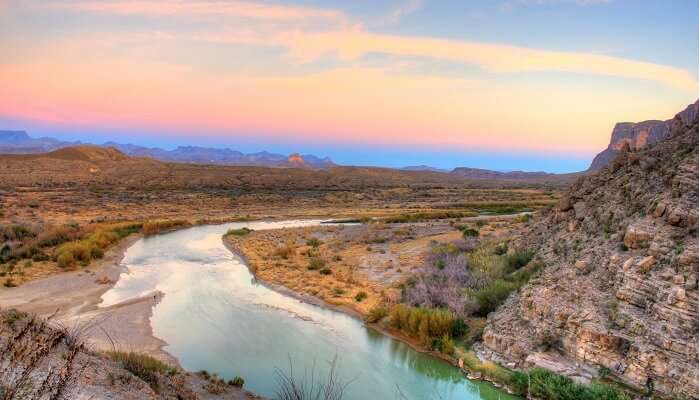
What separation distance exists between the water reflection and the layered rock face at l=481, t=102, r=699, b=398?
2183mm

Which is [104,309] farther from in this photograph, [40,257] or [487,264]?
[487,264]

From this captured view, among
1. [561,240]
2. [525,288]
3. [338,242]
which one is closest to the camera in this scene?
[525,288]

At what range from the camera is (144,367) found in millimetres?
10430

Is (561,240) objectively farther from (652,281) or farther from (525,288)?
(652,281)

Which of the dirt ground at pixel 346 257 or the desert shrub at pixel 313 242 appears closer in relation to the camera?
the dirt ground at pixel 346 257

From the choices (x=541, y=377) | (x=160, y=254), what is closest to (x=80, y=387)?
(x=541, y=377)

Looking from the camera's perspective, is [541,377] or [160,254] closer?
[541,377]

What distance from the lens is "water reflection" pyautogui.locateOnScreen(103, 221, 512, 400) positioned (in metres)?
12.3

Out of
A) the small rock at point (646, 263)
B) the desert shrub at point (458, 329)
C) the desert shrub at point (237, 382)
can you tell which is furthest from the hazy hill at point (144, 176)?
the small rock at point (646, 263)

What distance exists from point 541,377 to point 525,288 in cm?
419

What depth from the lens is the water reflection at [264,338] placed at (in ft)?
40.2

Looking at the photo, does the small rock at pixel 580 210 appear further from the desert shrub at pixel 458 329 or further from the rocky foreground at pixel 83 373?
the rocky foreground at pixel 83 373

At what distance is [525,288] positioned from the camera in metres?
Result: 15.0

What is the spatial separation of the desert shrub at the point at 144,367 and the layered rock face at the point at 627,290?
8.35 metres
